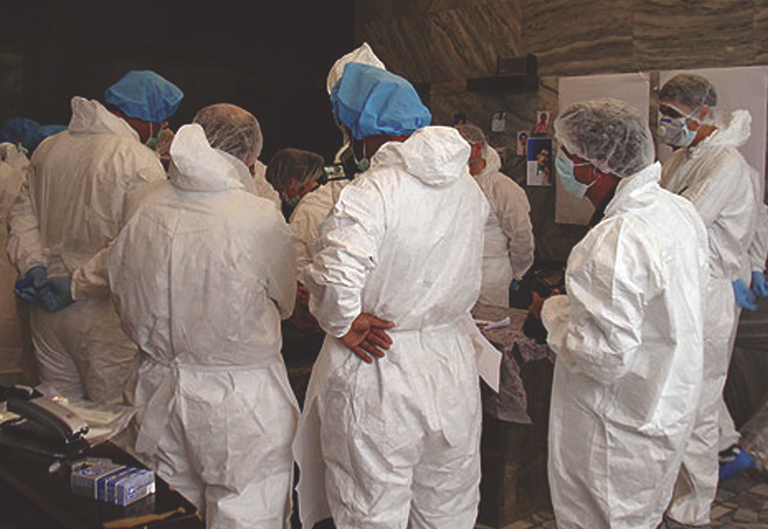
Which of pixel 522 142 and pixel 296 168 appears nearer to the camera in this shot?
pixel 296 168

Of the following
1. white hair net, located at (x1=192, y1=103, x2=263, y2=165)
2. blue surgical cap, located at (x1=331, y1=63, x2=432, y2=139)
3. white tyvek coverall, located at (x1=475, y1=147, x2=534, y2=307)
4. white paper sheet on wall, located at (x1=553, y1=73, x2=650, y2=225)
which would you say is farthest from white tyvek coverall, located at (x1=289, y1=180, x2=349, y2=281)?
white paper sheet on wall, located at (x1=553, y1=73, x2=650, y2=225)

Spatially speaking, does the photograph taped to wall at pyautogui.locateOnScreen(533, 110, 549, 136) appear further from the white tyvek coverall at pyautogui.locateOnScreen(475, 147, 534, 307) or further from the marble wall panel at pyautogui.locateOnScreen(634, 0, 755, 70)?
the marble wall panel at pyautogui.locateOnScreen(634, 0, 755, 70)

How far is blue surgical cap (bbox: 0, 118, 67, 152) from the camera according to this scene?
14.7ft

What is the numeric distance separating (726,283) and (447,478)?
5.64 ft

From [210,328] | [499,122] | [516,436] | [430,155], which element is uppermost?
[430,155]

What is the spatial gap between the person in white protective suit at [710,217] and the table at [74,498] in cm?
241

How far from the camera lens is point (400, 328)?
2301 mm

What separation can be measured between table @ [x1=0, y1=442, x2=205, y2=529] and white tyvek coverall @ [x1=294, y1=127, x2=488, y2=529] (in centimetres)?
69

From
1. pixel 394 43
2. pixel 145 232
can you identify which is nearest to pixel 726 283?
pixel 145 232

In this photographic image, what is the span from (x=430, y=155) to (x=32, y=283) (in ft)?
5.52

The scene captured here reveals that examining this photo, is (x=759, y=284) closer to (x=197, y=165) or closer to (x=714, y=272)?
(x=714, y=272)

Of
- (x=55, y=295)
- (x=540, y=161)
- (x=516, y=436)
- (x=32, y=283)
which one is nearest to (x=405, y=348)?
(x=516, y=436)

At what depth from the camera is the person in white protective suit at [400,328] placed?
7.25ft

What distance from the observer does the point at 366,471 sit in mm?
2289
